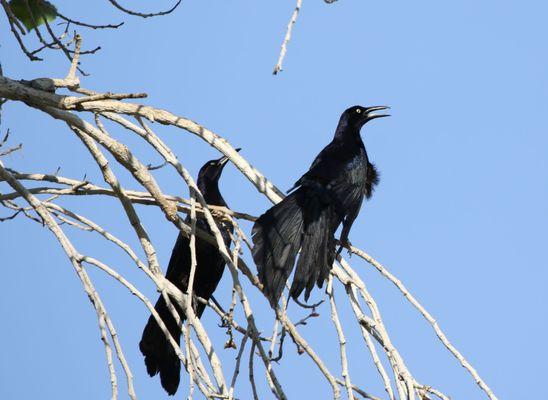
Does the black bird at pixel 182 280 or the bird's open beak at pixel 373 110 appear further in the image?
the bird's open beak at pixel 373 110

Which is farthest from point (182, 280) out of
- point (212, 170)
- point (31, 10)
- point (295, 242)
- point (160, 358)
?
point (31, 10)

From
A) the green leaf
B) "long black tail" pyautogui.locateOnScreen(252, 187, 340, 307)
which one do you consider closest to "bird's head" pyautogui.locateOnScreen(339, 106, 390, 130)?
"long black tail" pyautogui.locateOnScreen(252, 187, 340, 307)

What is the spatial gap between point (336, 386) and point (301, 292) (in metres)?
1.21

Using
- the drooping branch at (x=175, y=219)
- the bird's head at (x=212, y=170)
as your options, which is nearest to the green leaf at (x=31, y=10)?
the drooping branch at (x=175, y=219)

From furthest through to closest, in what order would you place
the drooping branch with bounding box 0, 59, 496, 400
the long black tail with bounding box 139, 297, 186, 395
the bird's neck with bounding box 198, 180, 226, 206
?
1. the bird's neck with bounding box 198, 180, 226, 206
2. the long black tail with bounding box 139, 297, 186, 395
3. the drooping branch with bounding box 0, 59, 496, 400

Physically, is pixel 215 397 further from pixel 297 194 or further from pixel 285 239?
pixel 297 194

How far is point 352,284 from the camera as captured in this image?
3.24 meters

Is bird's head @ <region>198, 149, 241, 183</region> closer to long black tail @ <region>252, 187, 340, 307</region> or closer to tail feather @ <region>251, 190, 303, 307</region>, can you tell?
long black tail @ <region>252, 187, 340, 307</region>

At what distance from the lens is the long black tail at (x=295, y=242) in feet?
12.8

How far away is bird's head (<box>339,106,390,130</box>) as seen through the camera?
6.26m

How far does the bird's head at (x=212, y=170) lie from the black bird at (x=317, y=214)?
820 mm

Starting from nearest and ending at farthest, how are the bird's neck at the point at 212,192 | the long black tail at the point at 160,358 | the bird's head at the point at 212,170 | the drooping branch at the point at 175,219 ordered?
the drooping branch at the point at 175,219
the long black tail at the point at 160,358
the bird's neck at the point at 212,192
the bird's head at the point at 212,170

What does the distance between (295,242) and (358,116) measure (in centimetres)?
215

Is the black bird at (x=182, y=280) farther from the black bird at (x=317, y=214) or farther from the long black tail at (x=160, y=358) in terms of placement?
the black bird at (x=317, y=214)
